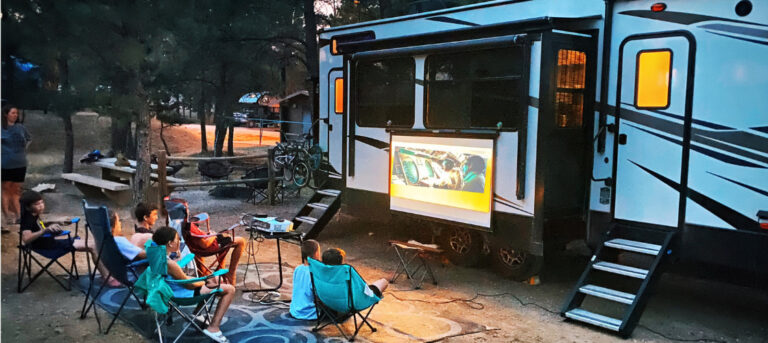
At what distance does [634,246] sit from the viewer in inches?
214

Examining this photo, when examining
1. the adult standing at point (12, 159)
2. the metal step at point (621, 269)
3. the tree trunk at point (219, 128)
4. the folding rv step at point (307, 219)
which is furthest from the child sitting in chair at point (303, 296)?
the tree trunk at point (219, 128)

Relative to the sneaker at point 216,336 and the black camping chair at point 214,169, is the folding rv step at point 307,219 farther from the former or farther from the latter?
the sneaker at point 216,336

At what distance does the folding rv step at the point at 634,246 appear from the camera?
532cm

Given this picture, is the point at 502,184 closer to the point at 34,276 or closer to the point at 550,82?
the point at 550,82

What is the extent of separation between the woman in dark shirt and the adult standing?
1.01ft

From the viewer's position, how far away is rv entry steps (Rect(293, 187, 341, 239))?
8.55 meters

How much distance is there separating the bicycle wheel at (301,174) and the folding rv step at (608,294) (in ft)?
20.5

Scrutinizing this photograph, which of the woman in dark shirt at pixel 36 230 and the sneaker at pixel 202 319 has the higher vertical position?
the woman in dark shirt at pixel 36 230

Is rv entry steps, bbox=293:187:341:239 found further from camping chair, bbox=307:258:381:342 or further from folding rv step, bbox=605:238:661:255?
folding rv step, bbox=605:238:661:255

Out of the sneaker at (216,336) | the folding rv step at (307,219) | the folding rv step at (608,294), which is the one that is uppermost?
the folding rv step at (608,294)

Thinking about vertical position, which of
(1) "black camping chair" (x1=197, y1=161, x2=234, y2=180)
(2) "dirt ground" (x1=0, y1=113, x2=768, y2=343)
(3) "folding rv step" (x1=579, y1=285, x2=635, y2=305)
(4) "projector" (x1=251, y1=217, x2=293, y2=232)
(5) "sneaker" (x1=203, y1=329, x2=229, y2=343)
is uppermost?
(4) "projector" (x1=251, y1=217, x2=293, y2=232)

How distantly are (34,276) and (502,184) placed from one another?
4478 millimetres

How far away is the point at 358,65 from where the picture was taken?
780 cm

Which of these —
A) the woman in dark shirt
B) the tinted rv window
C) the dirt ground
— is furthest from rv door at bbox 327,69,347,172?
the woman in dark shirt
